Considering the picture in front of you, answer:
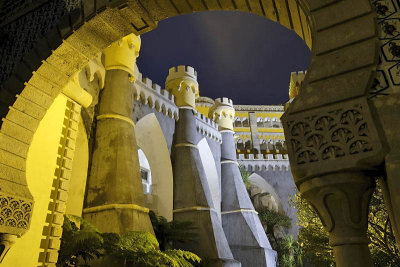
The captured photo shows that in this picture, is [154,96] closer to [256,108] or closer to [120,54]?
[120,54]

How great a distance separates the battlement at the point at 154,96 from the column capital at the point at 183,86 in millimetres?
646

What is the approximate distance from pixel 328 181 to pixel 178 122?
15.2 metres

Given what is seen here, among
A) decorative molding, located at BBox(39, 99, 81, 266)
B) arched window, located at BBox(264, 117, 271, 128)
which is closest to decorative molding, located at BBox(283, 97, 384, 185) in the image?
decorative molding, located at BBox(39, 99, 81, 266)

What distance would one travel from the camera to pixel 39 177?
5.27m

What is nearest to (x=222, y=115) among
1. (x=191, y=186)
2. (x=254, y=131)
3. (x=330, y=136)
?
(x=191, y=186)

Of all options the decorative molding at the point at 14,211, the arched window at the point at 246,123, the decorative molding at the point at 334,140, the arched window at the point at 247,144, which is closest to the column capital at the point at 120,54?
the decorative molding at the point at 14,211

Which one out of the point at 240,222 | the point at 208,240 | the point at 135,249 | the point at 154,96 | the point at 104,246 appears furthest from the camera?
the point at 240,222

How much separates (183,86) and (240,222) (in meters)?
8.50

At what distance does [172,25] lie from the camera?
5847cm

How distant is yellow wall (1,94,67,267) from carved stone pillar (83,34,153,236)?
4.19 meters

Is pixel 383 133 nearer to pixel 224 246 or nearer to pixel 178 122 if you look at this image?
pixel 224 246

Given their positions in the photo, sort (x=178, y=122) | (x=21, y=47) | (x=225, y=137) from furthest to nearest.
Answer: (x=225, y=137), (x=178, y=122), (x=21, y=47)

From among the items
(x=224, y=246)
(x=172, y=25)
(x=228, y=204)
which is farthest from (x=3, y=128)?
(x=172, y=25)

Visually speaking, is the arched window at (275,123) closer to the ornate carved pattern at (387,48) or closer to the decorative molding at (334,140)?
the ornate carved pattern at (387,48)
